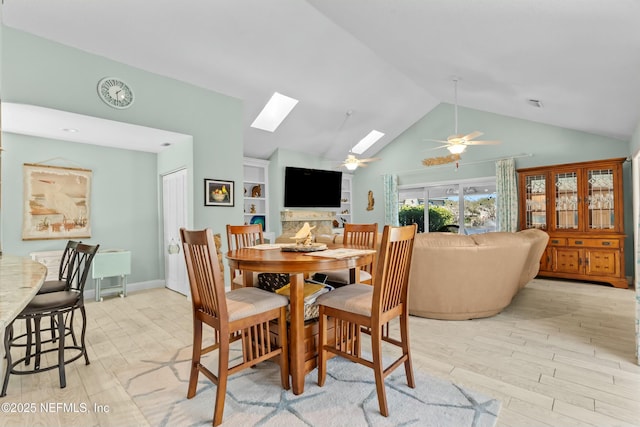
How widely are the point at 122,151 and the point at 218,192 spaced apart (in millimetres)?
1727

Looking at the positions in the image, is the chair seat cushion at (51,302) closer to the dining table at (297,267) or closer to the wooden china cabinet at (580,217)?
the dining table at (297,267)

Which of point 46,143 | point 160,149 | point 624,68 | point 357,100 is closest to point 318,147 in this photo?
point 357,100

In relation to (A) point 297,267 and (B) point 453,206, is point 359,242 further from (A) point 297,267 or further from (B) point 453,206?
(B) point 453,206

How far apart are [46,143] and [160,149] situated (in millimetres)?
1362

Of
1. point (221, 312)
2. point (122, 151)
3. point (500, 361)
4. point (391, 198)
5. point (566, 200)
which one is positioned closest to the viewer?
point (221, 312)

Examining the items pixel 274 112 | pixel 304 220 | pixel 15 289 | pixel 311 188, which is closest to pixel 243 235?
pixel 15 289

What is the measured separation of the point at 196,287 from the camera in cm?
194

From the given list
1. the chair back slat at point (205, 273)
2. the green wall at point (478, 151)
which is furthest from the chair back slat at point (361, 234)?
the green wall at point (478, 151)

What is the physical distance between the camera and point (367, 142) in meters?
7.61

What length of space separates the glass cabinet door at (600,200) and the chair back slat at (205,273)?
5.82m

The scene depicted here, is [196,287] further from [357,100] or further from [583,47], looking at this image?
[357,100]

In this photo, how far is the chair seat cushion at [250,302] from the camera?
5.90ft

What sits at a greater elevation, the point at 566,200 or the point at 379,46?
the point at 379,46

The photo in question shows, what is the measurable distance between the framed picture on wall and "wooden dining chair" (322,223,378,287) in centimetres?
215
